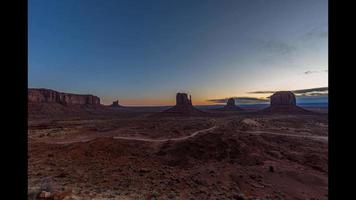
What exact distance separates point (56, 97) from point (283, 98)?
10438 cm

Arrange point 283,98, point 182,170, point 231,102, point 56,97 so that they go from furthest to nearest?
point 231,102, point 56,97, point 283,98, point 182,170

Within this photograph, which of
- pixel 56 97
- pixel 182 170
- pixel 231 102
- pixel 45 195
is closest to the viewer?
pixel 45 195

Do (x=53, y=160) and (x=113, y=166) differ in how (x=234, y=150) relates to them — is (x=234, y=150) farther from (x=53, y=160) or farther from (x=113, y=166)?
(x=53, y=160)

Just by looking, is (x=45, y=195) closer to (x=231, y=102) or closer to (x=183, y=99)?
(x=183, y=99)

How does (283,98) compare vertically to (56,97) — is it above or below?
below

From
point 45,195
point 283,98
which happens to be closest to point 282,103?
point 283,98

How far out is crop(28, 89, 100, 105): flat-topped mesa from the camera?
76569 millimetres

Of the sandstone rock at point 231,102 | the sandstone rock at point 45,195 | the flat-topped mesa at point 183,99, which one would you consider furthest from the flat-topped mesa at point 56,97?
the sandstone rock at point 45,195

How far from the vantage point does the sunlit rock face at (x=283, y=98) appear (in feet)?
264

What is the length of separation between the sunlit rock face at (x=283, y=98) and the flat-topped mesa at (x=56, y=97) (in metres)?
99.0

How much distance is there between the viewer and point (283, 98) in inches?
3211

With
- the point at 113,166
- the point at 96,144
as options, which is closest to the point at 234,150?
the point at 113,166
